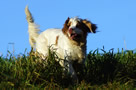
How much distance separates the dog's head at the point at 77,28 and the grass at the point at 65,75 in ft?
1.81

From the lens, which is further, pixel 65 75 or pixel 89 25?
pixel 89 25

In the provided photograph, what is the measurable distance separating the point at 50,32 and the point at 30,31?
4.44 ft

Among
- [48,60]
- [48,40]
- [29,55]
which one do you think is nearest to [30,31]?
[48,40]

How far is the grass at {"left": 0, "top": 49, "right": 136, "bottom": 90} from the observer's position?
5.22m

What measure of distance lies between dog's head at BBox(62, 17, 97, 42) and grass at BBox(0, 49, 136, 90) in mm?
551

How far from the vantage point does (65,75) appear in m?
5.55

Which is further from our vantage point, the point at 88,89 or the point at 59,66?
the point at 59,66

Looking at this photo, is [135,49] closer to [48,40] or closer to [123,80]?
[123,80]

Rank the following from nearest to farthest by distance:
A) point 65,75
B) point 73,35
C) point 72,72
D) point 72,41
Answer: point 65,75, point 73,35, point 72,72, point 72,41

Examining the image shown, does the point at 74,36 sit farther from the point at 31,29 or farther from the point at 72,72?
the point at 31,29

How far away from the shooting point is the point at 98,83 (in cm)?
578

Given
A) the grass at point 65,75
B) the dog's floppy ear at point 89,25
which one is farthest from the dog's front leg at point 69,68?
the dog's floppy ear at point 89,25

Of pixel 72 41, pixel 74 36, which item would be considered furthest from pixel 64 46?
pixel 74 36

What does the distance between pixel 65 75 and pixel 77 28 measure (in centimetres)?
95
